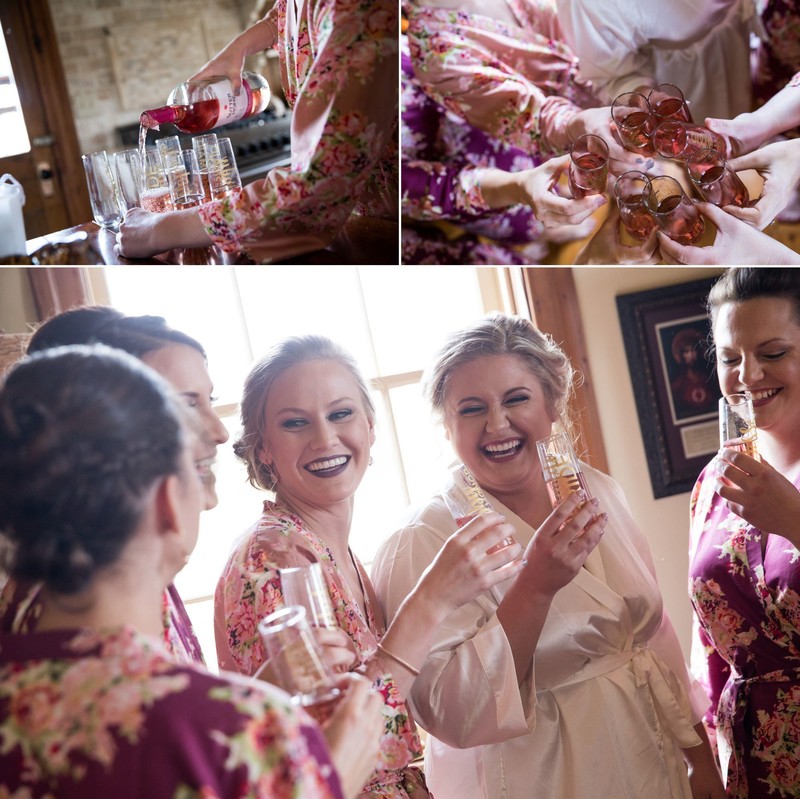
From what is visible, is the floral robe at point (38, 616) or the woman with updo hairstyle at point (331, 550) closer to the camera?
the floral robe at point (38, 616)

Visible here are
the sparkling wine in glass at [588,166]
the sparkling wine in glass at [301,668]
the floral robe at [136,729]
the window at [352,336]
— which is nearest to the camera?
the floral robe at [136,729]

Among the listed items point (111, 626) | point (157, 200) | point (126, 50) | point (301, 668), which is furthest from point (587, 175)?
point (126, 50)

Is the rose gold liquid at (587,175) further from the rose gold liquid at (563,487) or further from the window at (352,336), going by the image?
the window at (352,336)

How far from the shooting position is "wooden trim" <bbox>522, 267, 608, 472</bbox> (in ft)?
7.07

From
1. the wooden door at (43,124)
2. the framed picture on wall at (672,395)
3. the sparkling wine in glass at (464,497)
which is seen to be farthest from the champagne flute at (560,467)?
the wooden door at (43,124)

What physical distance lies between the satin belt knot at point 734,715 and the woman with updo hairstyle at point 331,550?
0.55 metres

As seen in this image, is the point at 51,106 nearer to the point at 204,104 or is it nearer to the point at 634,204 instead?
the point at 204,104

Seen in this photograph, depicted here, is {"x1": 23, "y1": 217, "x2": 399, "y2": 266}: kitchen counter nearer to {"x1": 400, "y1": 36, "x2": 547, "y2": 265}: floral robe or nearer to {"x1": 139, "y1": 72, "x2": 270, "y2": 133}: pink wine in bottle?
{"x1": 400, "y1": 36, "x2": 547, "y2": 265}: floral robe

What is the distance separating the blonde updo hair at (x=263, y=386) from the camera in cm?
167

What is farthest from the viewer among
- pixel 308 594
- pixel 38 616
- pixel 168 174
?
pixel 168 174

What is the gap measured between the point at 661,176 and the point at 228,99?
0.72 meters

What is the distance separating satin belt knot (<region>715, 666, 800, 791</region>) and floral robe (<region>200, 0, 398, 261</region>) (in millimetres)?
1043

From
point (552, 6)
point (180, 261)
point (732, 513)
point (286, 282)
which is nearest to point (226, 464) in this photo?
point (286, 282)

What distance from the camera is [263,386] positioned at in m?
1.68
